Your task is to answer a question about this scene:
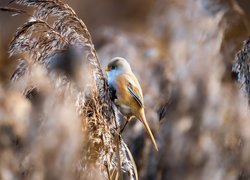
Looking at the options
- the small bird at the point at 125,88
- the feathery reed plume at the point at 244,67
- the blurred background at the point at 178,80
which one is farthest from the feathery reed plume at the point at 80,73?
the blurred background at the point at 178,80

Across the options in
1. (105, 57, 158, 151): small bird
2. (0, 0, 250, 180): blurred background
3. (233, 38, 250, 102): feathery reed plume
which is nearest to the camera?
(233, 38, 250, 102): feathery reed plume

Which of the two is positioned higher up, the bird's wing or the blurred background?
the bird's wing

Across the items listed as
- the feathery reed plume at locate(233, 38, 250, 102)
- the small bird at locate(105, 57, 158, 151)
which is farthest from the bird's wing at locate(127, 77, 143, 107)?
the feathery reed plume at locate(233, 38, 250, 102)

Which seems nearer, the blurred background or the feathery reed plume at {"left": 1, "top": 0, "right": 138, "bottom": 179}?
the feathery reed plume at {"left": 1, "top": 0, "right": 138, "bottom": 179}

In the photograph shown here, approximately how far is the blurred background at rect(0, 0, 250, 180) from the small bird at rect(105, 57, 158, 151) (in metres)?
0.74

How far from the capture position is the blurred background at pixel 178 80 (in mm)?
3363

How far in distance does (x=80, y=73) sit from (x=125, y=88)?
1.46 feet

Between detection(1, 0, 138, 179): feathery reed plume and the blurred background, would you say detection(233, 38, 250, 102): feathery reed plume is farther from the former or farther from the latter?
the blurred background

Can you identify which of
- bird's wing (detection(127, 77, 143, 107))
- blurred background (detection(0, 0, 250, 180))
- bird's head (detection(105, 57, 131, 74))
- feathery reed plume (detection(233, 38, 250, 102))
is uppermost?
feathery reed plume (detection(233, 38, 250, 102))

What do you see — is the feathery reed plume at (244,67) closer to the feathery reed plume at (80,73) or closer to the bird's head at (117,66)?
the bird's head at (117,66)

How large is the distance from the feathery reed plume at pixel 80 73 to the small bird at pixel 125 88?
0.41 meters

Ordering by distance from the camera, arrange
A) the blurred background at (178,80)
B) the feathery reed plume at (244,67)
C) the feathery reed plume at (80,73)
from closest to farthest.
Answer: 1. the feathery reed plume at (80,73)
2. the feathery reed plume at (244,67)
3. the blurred background at (178,80)

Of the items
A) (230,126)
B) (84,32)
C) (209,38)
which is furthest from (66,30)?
(209,38)

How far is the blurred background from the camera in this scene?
3363 millimetres
